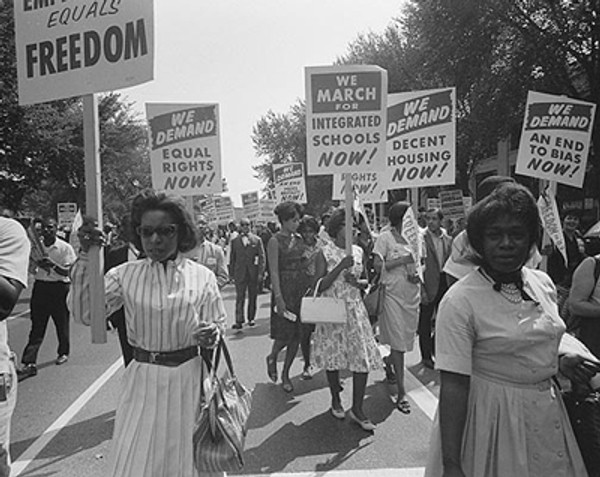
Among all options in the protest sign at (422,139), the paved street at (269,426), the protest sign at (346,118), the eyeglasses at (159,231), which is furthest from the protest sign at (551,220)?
the eyeglasses at (159,231)

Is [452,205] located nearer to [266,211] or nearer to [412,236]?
[412,236]

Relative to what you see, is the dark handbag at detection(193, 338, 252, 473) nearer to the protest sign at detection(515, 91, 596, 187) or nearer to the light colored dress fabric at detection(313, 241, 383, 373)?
the light colored dress fabric at detection(313, 241, 383, 373)

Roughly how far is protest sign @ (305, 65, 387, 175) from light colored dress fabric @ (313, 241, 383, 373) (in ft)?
3.02

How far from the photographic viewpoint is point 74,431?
17.5ft

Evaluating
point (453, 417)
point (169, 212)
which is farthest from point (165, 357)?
point (453, 417)

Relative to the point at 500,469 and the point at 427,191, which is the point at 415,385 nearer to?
the point at 500,469

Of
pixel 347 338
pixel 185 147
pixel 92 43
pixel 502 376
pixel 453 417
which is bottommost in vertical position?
pixel 347 338

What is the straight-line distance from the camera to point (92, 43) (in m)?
3.52

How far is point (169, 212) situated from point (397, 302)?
141 inches

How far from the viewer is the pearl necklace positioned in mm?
2256

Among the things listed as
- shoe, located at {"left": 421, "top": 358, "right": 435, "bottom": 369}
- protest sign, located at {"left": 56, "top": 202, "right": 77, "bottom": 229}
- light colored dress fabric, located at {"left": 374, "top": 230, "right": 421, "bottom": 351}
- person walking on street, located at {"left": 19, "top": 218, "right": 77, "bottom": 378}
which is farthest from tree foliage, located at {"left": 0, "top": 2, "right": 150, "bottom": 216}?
light colored dress fabric, located at {"left": 374, "top": 230, "right": 421, "bottom": 351}

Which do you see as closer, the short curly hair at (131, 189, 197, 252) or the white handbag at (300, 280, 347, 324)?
the short curly hair at (131, 189, 197, 252)

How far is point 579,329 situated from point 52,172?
25.6 m

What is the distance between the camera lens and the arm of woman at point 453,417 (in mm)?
2156
